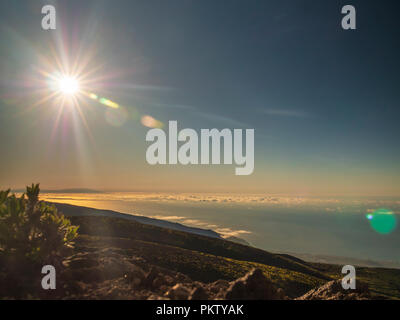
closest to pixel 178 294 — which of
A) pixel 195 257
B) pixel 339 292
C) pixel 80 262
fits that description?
pixel 80 262

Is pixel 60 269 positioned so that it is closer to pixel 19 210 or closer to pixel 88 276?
pixel 88 276

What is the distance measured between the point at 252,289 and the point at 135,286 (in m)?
5.37

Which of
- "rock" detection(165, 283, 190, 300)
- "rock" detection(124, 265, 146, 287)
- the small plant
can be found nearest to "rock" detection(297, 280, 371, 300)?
"rock" detection(165, 283, 190, 300)

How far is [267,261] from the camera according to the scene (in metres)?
47.6

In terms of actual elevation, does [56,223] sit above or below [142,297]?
above

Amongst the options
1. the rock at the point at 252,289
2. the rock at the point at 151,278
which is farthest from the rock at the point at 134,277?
the rock at the point at 252,289

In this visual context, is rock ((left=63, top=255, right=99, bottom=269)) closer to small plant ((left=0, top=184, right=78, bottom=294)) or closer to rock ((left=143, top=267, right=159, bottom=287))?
small plant ((left=0, top=184, right=78, bottom=294))

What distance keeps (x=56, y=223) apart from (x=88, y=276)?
3565 mm

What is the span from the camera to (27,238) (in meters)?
11.9

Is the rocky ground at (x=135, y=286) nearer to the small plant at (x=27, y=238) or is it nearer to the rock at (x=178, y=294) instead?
the rock at (x=178, y=294)

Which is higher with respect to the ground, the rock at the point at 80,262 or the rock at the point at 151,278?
the rock at the point at 80,262

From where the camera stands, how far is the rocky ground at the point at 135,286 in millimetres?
9586
